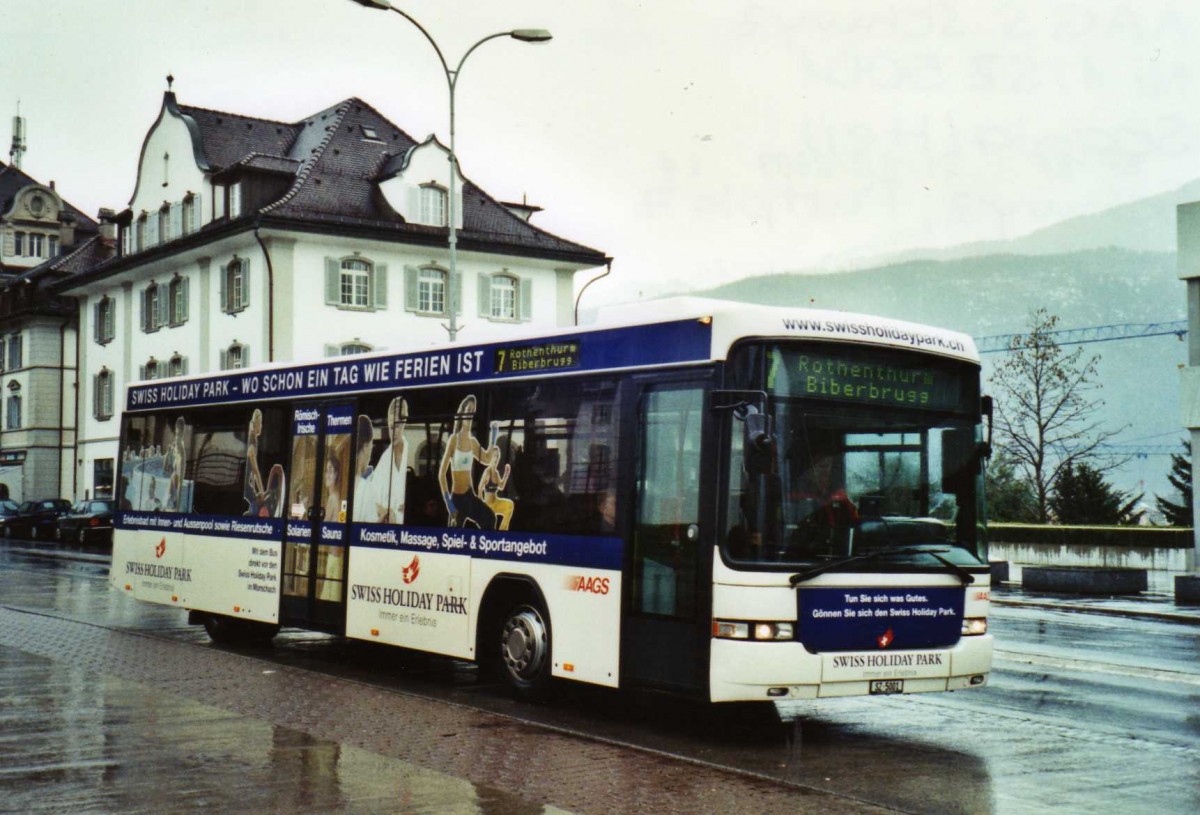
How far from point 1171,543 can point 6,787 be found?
29095 millimetres

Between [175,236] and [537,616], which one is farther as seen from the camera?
[175,236]

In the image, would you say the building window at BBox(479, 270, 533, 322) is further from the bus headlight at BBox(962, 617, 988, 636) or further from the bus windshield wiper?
the bus windshield wiper

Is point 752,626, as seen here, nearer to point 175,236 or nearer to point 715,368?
point 715,368

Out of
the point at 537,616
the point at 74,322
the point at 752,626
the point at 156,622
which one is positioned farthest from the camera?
the point at 74,322

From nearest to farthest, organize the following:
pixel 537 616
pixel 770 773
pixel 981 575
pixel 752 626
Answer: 1. pixel 770 773
2. pixel 752 626
3. pixel 981 575
4. pixel 537 616

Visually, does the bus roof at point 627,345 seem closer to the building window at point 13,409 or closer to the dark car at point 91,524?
the dark car at point 91,524

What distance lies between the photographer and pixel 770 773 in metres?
9.15

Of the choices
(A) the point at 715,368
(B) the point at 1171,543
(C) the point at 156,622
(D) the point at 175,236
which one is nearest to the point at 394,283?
(D) the point at 175,236

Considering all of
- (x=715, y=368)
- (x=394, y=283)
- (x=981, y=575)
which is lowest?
(x=981, y=575)

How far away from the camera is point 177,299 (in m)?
55.4

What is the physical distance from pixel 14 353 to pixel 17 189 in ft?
74.3

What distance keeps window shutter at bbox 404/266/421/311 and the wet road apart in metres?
36.1

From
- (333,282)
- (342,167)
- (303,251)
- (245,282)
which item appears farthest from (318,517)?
(342,167)

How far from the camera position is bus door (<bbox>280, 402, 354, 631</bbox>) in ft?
48.5
